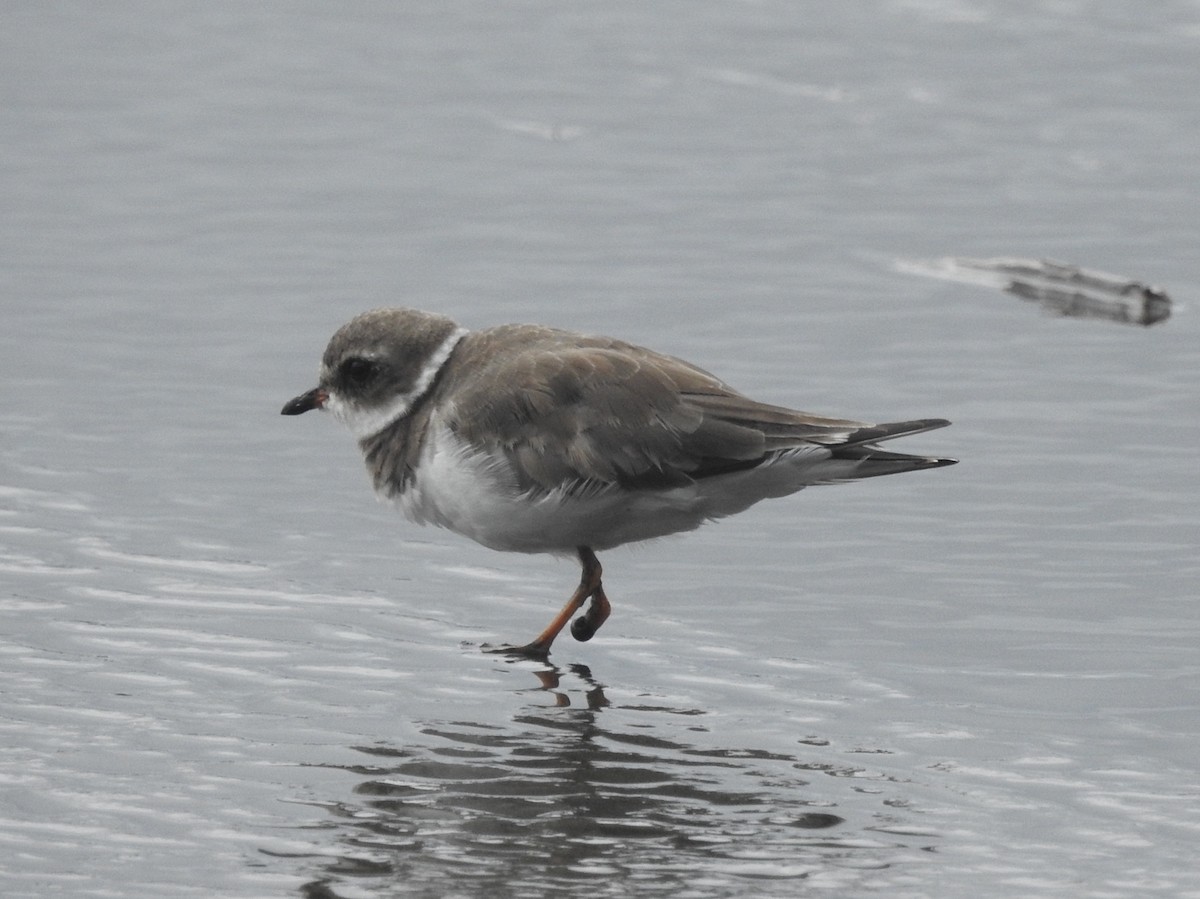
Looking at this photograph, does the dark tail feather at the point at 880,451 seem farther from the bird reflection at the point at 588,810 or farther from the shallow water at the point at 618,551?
the bird reflection at the point at 588,810

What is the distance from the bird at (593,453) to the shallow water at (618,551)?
59 centimetres

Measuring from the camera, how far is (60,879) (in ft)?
22.6

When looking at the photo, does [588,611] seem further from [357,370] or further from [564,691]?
[357,370]

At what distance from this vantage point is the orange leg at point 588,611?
960 cm

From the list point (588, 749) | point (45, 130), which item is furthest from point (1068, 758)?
point (45, 130)

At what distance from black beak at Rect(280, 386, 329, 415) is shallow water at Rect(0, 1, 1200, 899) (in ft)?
2.52

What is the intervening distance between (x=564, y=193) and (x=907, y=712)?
31.4 feet

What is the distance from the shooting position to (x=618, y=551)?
11.0 m

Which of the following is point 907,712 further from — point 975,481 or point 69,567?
point 69,567

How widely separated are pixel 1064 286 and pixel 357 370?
22.6 ft

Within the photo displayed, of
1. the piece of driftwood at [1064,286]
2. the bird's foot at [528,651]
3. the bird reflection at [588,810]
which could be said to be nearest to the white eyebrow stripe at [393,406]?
the bird's foot at [528,651]

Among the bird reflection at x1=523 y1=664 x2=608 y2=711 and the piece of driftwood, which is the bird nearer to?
the bird reflection at x1=523 y1=664 x2=608 y2=711

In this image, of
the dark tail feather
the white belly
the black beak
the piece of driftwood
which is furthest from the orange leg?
the piece of driftwood

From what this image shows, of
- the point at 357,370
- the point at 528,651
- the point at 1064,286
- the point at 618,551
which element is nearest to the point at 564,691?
the point at 528,651
